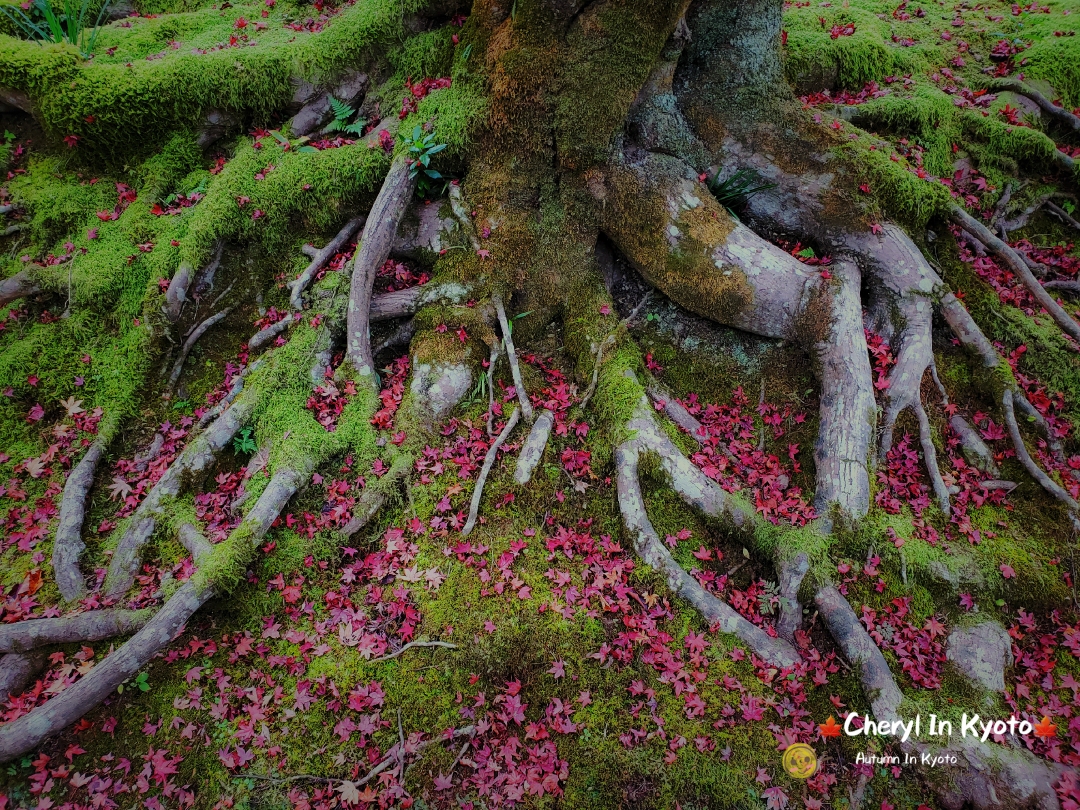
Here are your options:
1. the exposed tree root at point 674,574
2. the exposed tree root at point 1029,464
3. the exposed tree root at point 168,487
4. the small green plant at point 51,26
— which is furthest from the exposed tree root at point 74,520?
the exposed tree root at point 1029,464

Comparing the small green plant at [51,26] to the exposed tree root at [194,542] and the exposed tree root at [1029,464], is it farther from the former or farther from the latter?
the exposed tree root at [1029,464]

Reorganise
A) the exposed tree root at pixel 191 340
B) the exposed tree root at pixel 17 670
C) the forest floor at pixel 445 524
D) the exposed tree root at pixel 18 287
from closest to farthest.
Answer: the forest floor at pixel 445 524 → the exposed tree root at pixel 17 670 → the exposed tree root at pixel 191 340 → the exposed tree root at pixel 18 287

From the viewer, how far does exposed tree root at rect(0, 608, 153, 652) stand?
146 inches

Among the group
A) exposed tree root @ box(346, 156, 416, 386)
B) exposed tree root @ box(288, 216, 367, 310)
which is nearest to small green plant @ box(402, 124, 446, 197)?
exposed tree root @ box(346, 156, 416, 386)

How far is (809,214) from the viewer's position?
539 centimetres

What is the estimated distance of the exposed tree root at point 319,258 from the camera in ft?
17.5

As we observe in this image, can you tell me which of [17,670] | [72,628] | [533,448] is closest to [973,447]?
[533,448]

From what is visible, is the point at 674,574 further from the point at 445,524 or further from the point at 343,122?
the point at 343,122

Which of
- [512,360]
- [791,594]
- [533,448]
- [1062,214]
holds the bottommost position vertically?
[791,594]

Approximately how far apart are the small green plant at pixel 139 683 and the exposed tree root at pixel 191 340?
2.69 metres

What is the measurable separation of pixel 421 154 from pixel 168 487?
12.3ft

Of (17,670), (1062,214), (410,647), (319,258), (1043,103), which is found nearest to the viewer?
(17,670)

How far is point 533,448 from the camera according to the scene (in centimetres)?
470

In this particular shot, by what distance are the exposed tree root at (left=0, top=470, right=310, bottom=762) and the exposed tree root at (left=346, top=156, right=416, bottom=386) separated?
5.11 feet
